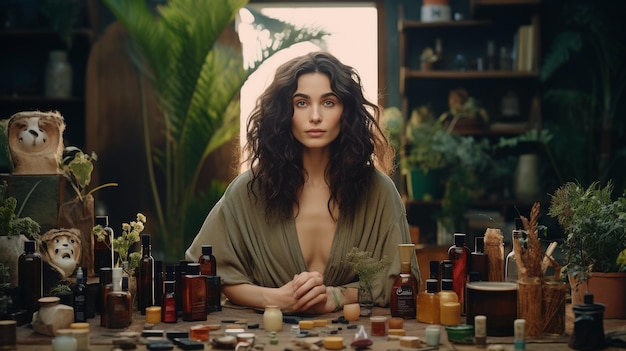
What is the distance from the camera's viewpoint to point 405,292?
302 cm

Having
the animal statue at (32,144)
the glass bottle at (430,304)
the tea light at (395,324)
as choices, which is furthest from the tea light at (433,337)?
the animal statue at (32,144)

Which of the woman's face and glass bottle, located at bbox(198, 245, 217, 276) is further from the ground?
the woman's face

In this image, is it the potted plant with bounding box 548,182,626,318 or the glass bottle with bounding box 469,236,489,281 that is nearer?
the potted plant with bounding box 548,182,626,318


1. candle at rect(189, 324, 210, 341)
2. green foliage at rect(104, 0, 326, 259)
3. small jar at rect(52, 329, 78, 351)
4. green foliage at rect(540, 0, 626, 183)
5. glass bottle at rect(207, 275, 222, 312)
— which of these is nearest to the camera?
small jar at rect(52, 329, 78, 351)

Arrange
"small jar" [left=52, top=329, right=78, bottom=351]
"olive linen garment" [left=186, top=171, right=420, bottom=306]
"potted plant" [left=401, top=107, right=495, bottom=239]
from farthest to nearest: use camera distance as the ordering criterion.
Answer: "potted plant" [left=401, top=107, right=495, bottom=239] < "olive linen garment" [left=186, top=171, right=420, bottom=306] < "small jar" [left=52, top=329, right=78, bottom=351]

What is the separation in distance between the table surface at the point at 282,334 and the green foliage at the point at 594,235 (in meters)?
0.18

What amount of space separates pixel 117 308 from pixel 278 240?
71cm

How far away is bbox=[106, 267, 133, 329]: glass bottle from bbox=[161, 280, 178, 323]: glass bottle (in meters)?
0.12

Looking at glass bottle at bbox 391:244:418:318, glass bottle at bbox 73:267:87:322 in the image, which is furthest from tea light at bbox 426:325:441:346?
glass bottle at bbox 73:267:87:322

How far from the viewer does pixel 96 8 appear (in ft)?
23.5

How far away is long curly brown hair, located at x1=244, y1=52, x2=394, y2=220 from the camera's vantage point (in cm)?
340

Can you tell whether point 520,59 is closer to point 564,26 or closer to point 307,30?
point 564,26

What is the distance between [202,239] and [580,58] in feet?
15.3

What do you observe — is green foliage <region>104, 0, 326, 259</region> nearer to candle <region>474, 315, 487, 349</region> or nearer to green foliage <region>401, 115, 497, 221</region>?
green foliage <region>401, 115, 497, 221</region>
